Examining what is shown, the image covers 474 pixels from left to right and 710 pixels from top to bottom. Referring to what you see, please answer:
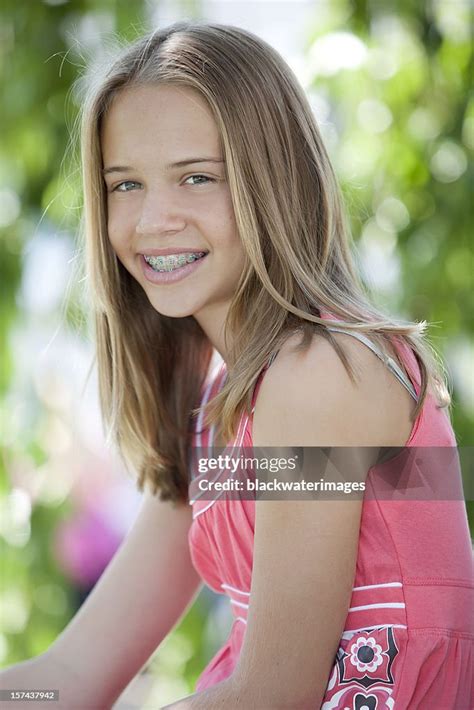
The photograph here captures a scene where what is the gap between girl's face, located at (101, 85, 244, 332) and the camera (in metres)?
0.90

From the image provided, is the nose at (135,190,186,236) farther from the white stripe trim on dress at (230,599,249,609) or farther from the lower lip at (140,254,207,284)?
the white stripe trim on dress at (230,599,249,609)

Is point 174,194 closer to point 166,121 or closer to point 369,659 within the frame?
point 166,121

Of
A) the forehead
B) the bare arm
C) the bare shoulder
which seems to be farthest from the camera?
the bare arm

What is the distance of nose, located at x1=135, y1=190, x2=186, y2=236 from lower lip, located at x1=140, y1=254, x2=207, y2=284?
0.04 m

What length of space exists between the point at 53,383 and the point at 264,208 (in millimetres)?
865

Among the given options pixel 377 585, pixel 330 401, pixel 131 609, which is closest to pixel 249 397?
pixel 330 401

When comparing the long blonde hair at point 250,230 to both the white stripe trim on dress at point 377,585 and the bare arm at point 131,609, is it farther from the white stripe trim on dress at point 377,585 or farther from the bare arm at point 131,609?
the white stripe trim on dress at point 377,585

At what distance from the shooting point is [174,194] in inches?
35.9

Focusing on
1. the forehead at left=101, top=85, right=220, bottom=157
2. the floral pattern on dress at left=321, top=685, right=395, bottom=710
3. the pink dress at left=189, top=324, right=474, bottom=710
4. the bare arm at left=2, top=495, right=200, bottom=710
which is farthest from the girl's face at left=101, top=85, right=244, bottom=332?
the floral pattern on dress at left=321, top=685, right=395, bottom=710

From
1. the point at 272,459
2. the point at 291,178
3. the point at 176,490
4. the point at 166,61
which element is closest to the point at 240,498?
the point at 272,459

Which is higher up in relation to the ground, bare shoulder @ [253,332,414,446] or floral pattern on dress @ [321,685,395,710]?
bare shoulder @ [253,332,414,446]

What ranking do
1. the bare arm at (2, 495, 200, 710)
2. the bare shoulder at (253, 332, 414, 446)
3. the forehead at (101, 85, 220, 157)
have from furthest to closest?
the bare arm at (2, 495, 200, 710)
the forehead at (101, 85, 220, 157)
the bare shoulder at (253, 332, 414, 446)

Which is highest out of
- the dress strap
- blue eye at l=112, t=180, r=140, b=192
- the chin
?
blue eye at l=112, t=180, r=140, b=192

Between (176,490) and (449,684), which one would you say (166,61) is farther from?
(449,684)
